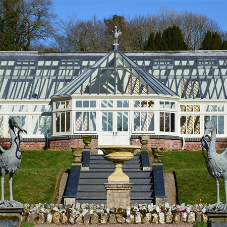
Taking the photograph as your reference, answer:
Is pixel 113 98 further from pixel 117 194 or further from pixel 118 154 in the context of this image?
pixel 117 194

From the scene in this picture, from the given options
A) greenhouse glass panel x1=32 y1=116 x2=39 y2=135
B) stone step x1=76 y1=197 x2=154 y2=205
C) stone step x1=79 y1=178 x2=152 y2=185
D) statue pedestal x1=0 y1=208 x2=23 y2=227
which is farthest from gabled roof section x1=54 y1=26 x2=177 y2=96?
statue pedestal x1=0 y1=208 x2=23 y2=227

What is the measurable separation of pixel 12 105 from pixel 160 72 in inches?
321

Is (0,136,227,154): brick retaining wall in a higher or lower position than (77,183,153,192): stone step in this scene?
higher

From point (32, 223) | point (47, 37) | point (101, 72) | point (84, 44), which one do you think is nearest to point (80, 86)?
point (101, 72)

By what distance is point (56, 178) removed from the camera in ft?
69.1

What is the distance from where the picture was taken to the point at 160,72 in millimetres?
32719

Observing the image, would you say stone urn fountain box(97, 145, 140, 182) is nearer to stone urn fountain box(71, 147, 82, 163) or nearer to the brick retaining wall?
stone urn fountain box(71, 147, 82, 163)

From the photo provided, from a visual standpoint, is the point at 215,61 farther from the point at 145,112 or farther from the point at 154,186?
the point at 154,186

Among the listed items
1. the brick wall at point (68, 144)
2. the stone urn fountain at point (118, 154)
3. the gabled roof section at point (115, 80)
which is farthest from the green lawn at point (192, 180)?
the gabled roof section at point (115, 80)

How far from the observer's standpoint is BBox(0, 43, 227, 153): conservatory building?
1127 inches

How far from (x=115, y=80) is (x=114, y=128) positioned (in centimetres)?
248

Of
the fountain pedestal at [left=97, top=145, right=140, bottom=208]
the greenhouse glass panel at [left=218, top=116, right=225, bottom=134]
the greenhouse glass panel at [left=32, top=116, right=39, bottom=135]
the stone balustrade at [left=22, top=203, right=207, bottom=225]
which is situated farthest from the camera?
the greenhouse glass panel at [left=32, top=116, right=39, bottom=135]

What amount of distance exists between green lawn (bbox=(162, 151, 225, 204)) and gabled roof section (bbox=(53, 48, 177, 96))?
495cm

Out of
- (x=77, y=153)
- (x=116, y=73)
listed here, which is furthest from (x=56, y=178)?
(x=116, y=73)
